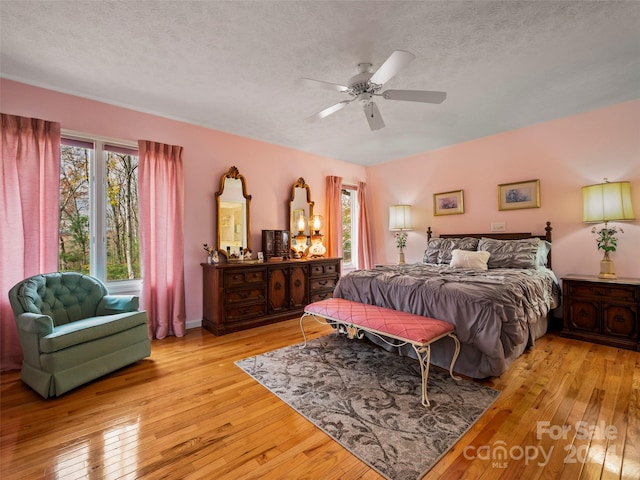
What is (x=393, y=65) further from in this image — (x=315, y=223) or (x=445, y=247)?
(x=315, y=223)

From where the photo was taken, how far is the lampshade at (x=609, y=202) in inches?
124

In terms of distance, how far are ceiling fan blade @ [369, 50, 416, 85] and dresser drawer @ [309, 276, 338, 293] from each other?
9.84ft

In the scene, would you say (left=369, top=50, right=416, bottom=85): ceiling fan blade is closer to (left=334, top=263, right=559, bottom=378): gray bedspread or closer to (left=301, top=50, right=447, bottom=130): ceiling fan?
(left=301, top=50, right=447, bottom=130): ceiling fan

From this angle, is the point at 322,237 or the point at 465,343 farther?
the point at 322,237

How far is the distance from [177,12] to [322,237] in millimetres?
3613

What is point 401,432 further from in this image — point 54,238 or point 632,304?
point 54,238

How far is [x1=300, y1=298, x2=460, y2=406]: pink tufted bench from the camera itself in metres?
2.07

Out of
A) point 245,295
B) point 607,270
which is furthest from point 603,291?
point 245,295

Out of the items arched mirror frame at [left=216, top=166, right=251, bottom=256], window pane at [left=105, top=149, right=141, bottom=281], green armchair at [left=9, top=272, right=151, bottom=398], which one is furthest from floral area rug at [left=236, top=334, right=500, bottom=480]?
window pane at [left=105, top=149, right=141, bottom=281]

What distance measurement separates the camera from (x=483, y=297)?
2314 mm

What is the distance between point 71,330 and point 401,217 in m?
4.65

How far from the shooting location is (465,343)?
95.6 inches

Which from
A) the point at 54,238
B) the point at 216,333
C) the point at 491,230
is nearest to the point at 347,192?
the point at 491,230

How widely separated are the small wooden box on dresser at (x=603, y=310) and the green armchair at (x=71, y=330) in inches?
181
